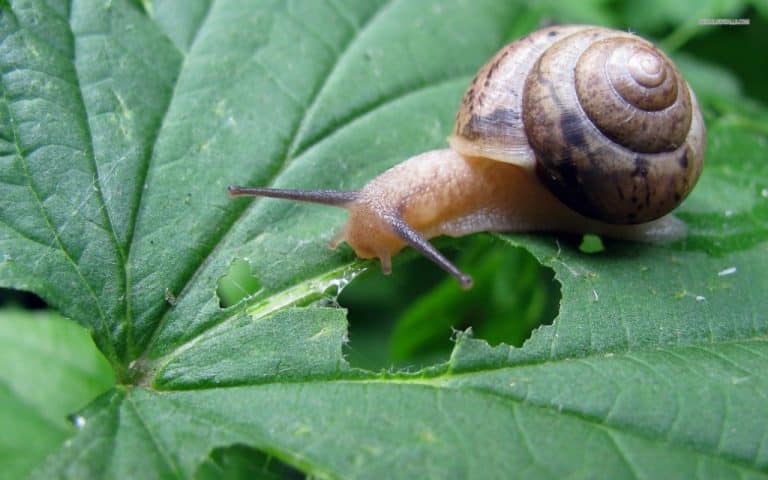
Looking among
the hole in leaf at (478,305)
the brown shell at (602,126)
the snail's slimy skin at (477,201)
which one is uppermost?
the brown shell at (602,126)

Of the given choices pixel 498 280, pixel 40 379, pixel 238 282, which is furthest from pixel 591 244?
pixel 40 379

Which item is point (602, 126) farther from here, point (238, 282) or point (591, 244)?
point (238, 282)

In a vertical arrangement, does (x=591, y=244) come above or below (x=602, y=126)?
below

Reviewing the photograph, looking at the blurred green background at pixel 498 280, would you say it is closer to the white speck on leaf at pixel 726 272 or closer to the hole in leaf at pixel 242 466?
the white speck on leaf at pixel 726 272

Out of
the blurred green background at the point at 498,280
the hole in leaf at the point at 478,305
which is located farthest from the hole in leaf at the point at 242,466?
the hole in leaf at the point at 478,305

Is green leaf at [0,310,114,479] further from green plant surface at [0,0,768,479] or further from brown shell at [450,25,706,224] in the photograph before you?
brown shell at [450,25,706,224]

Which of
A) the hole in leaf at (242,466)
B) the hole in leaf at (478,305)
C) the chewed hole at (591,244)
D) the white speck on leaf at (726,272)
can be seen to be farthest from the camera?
the hole in leaf at (478,305)

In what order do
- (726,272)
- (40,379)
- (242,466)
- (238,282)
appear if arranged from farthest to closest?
(40,379)
(726,272)
(238,282)
(242,466)
